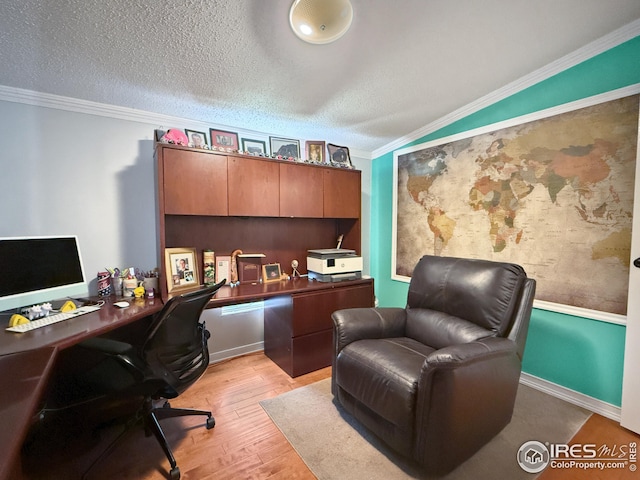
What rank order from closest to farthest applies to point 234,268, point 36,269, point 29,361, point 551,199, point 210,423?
point 29,361 → point 36,269 → point 210,423 → point 551,199 → point 234,268

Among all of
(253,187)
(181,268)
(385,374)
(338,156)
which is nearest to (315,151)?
(338,156)

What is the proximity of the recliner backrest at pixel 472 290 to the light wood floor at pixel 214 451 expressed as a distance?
0.80 meters

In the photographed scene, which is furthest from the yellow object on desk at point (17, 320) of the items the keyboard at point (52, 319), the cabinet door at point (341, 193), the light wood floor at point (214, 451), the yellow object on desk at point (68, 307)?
the cabinet door at point (341, 193)

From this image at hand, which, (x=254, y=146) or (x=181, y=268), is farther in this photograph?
(x=254, y=146)

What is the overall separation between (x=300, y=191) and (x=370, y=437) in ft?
6.43

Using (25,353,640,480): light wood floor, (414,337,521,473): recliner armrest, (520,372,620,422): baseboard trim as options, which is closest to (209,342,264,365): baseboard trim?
(25,353,640,480): light wood floor

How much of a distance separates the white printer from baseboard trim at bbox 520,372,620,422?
1.61 m

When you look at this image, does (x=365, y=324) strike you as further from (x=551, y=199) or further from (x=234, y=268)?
(x=551, y=199)

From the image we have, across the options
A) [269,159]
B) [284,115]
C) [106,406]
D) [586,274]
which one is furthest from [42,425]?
[586,274]

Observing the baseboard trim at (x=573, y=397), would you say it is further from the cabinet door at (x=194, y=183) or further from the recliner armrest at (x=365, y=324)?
the cabinet door at (x=194, y=183)

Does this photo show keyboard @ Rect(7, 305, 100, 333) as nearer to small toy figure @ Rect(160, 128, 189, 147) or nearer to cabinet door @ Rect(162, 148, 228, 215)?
cabinet door @ Rect(162, 148, 228, 215)

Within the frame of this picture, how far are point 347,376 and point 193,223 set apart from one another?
1788 millimetres

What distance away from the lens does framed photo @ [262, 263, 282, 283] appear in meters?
2.62

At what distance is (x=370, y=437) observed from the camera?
5.40 ft
